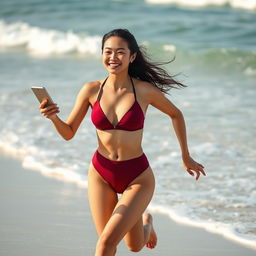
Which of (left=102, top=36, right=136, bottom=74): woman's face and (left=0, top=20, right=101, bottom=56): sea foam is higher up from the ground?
(left=102, top=36, right=136, bottom=74): woman's face

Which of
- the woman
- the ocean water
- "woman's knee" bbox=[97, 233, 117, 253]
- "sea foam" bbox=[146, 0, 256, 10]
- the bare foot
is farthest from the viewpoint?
"sea foam" bbox=[146, 0, 256, 10]

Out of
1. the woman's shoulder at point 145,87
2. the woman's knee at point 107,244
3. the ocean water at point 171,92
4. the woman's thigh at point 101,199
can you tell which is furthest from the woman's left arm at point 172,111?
the ocean water at point 171,92

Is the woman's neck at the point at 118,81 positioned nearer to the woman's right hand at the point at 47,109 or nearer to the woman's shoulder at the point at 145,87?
the woman's shoulder at the point at 145,87

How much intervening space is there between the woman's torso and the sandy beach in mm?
1081

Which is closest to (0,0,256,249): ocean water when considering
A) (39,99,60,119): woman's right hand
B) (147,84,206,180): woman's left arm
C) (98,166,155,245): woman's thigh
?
(147,84,206,180): woman's left arm

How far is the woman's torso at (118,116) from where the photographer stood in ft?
15.5

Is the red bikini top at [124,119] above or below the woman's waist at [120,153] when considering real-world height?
above

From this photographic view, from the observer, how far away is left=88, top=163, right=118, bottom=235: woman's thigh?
4.73 m

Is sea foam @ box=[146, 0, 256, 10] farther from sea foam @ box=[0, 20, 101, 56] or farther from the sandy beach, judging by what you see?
the sandy beach

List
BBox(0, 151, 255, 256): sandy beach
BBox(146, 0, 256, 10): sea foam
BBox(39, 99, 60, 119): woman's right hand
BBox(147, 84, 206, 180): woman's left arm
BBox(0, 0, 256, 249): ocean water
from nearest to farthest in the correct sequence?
1. BBox(39, 99, 60, 119): woman's right hand
2. BBox(147, 84, 206, 180): woman's left arm
3. BBox(0, 151, 255, 256): sandy beach
4. BBox(0, 0, 256, 249): ocean water
5. BBox(146, 0, 256, 10): sea foam

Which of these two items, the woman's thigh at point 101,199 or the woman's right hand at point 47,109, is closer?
the woman's right hand at point 47,109

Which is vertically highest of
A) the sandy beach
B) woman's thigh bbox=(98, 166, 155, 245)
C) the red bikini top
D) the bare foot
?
the red bikini top

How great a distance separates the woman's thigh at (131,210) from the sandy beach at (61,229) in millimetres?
868

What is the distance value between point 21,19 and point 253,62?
9.62 meters
